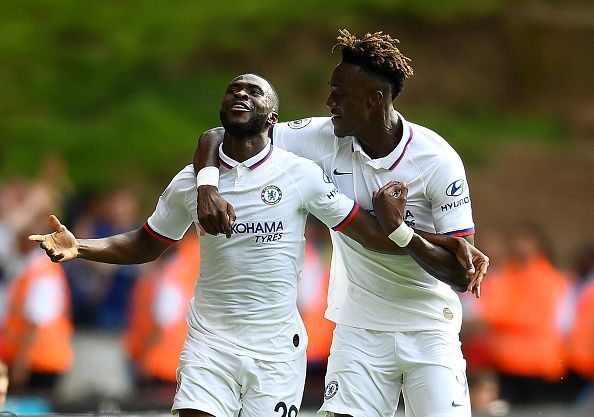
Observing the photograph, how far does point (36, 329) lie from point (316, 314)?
2351 millimetres

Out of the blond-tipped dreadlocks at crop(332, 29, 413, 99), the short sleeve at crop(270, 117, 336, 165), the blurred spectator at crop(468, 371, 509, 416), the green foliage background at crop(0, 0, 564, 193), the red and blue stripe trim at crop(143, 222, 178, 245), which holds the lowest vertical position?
the blurred spectator at crop(468, 371, 509, 416)

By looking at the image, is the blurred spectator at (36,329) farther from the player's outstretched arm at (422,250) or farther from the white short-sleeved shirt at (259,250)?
the player's outstretched arm at (422,250)

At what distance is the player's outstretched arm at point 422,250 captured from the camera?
19.4ft

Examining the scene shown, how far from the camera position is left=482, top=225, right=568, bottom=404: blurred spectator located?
11.2m

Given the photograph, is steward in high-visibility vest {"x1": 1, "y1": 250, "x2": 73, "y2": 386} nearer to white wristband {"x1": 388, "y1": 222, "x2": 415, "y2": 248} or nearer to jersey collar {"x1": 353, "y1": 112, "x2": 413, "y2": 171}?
jersey collar {"x1": 353, "y1": 112, "x2": 413, "y2": 171}

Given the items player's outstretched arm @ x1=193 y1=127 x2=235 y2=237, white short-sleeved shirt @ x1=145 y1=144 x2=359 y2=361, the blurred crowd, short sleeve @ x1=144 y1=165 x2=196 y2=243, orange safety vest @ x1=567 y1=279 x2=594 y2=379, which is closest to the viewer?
player's outstretched arm @ x1=193 y1=127 x2=235 y2=237

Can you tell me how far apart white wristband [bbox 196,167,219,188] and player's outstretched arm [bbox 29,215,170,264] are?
514mm

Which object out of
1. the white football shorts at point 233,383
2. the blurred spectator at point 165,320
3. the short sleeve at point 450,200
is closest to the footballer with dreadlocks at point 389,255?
the short sleeve at point 450,200

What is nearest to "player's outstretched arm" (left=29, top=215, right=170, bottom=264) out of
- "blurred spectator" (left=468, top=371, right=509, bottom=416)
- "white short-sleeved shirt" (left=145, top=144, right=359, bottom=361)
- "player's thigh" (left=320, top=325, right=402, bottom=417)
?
"white short-sleeved shirt" (left=145, top=144, right=359, bottom=361)

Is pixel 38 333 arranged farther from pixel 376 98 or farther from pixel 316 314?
pixel 376 98

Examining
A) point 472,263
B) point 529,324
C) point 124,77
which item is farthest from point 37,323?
point 124,77

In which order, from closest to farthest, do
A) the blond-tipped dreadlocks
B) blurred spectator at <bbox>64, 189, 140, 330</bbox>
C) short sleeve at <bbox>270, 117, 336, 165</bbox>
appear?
the blond-tipped dreadlocks, short sleeve at <bbox>270, 117, 336, 165</bbox>, blurred spectator at <bbox>64, 189, 140, 330</bbox>

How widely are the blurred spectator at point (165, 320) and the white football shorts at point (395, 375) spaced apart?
4.50 meters

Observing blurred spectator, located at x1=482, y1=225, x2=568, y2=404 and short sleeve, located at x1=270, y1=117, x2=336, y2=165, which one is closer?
short sleeve, located at x1=270, y1=117, x2=336, y2=165
